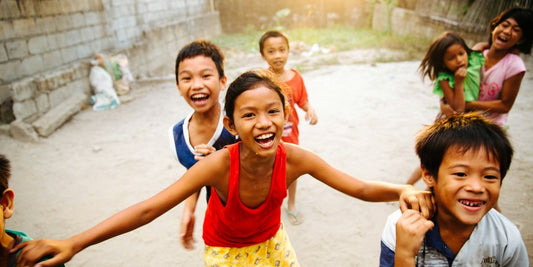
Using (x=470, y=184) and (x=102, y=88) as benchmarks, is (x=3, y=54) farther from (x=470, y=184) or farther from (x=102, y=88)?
(x=470, y=184)

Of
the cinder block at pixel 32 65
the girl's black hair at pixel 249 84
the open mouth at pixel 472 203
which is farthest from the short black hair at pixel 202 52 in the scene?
the cinder block at pixel 32 65

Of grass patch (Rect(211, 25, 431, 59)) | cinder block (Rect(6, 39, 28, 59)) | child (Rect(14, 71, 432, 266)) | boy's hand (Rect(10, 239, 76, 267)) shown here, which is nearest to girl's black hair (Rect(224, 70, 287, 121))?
child (Rect(14, 71, 432, 266))

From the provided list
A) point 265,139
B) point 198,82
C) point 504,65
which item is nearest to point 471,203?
point 265,139

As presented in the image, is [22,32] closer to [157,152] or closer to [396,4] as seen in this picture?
[157,152]

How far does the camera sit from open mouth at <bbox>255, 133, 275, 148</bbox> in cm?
143

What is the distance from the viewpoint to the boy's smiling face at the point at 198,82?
192 cm

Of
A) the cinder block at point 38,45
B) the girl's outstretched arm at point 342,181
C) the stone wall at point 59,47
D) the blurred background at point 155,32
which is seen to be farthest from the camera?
the cinder block at point 38,45

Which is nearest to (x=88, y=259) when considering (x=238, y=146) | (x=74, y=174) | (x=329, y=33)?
(x=74, y=174)

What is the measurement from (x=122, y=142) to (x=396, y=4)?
34.7 ft

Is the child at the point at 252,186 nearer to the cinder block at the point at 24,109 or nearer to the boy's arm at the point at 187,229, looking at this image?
the boy's arm at the point at 187,229

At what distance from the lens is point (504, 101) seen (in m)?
2.51

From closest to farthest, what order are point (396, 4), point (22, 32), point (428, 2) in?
point (22, 32) → point (428, 2) → point (396, 4)

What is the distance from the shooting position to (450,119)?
1414 millimetres

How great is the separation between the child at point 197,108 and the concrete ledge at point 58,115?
3.95 meters
